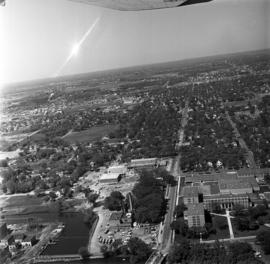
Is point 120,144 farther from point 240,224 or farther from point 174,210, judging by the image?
point 240,224

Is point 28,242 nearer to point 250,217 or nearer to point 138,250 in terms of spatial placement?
point 138,250

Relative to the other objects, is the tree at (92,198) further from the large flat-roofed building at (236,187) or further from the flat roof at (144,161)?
the large flat-roofed building at (236,187)

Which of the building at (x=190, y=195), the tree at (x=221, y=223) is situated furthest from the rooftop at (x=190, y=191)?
the tree at (x=221, y=223)

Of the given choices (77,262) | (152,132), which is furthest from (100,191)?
(152,132)

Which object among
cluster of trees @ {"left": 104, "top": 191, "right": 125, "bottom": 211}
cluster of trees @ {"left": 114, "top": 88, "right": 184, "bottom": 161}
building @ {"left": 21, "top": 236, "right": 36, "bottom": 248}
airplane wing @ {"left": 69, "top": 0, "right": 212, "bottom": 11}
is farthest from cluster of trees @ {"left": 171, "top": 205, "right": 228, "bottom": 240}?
airplane wing @ {"left": 69, "top": 0, "right": 212, "bottom": 11}

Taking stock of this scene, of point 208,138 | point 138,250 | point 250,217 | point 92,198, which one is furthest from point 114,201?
point 208,138

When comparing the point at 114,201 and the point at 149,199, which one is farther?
the point at 114,201

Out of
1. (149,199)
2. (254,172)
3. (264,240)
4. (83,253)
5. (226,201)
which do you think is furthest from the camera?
(254,172)

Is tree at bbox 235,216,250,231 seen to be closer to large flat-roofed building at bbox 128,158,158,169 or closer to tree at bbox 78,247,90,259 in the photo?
tree at bbox 78,247,90,259
